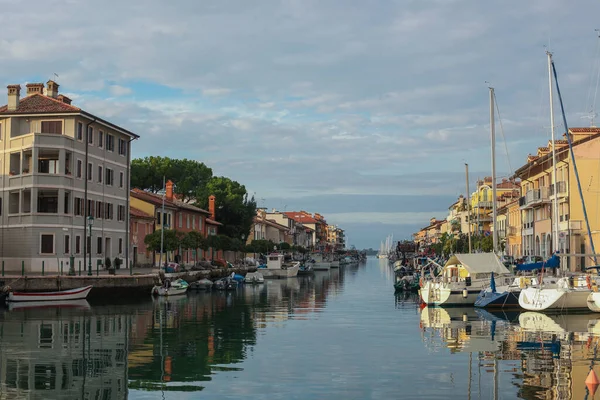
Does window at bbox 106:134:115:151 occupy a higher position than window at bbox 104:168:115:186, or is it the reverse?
window at bbox 106:134:115:151

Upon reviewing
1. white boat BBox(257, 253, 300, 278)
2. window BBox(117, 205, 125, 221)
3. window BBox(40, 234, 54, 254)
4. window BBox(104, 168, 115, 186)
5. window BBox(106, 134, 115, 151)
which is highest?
window BBox(106, 134, 115, 151)

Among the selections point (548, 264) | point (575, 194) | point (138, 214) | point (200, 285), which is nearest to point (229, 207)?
point (138, 214)

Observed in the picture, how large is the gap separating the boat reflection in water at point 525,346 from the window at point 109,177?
33.0 m

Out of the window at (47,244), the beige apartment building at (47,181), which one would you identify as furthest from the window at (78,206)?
the window at (47,244)

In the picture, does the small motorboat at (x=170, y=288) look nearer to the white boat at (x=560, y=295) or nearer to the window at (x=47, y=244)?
the window at (x=47, y=244)

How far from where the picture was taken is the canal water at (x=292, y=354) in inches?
788

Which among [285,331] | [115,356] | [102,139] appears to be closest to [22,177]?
[102,139]

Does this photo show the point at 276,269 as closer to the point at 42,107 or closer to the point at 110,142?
the point at 110,142

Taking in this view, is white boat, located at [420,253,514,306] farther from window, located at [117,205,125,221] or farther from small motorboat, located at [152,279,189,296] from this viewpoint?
window, located at [117,205,125,221]

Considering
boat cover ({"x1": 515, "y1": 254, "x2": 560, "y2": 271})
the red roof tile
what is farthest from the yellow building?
the red roof tile

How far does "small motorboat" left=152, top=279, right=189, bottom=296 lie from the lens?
57.9m

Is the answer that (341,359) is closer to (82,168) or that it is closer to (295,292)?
(82,168)

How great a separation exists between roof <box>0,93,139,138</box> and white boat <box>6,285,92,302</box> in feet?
51.4

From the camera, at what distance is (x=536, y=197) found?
7081 centimetres
